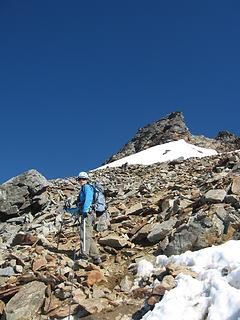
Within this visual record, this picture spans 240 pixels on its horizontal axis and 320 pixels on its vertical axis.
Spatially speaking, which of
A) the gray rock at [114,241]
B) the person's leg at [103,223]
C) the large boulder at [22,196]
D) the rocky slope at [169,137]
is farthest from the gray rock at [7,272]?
the rocky slope at [169,137]

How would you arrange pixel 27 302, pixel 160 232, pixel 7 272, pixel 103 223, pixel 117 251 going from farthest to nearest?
pixel 103 223 → pixel 117 251 → pixel 160 232 → pixel 7 272 → pixel 27 302

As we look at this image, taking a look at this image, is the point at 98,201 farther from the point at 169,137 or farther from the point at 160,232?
the point at 169,137

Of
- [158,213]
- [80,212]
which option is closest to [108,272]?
[80,212]

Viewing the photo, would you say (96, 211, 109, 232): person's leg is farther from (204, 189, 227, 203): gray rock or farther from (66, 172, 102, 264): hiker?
(204, 189, 227, 203): gray rock

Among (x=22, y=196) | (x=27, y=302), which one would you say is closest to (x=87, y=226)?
(x=27, y=302)

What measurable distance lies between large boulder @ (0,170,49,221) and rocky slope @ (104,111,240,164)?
58586mm

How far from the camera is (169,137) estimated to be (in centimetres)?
9262

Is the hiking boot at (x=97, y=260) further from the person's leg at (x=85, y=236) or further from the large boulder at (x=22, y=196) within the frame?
the large boulder at (x=22, y=196)

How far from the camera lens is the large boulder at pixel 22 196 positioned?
24.4 metres

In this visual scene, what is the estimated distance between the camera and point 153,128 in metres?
101

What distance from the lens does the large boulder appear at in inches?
961

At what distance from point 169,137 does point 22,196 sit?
69.8 m

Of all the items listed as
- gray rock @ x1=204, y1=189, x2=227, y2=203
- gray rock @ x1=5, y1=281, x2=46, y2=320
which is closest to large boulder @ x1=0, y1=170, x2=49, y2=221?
gray rock @ x1=204, y1=189, x2=227, y2=203

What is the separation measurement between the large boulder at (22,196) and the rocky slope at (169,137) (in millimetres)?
58586
